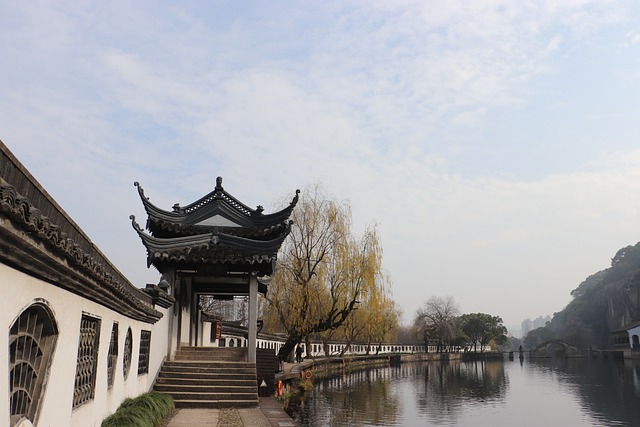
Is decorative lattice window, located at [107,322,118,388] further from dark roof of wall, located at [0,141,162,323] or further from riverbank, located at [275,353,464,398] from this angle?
riverbank, located at [275,353,464,398]

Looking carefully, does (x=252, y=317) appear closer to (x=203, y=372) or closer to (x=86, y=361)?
(x=203, y=372)

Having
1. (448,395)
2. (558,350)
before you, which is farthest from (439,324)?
(448,395)

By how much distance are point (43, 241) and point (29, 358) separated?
149 centimetres

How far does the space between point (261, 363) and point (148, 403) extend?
747cm

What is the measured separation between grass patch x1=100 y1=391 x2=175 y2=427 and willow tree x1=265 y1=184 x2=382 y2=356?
42.0 ft

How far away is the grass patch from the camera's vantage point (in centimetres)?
801

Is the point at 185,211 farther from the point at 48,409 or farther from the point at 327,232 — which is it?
the point at 48,409

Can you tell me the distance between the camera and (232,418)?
10672mm

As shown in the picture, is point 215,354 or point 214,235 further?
point 215,354

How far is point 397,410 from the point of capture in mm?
19219

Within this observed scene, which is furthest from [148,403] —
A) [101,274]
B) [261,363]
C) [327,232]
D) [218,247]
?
[327,232]

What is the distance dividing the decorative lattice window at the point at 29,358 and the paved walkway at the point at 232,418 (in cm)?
512

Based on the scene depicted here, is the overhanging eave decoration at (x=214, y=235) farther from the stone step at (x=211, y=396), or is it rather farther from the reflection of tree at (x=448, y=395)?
the reflection of tree at (x=448, y=395)

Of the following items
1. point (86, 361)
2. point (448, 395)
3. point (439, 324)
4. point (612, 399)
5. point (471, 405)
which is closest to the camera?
point (86, 361)
